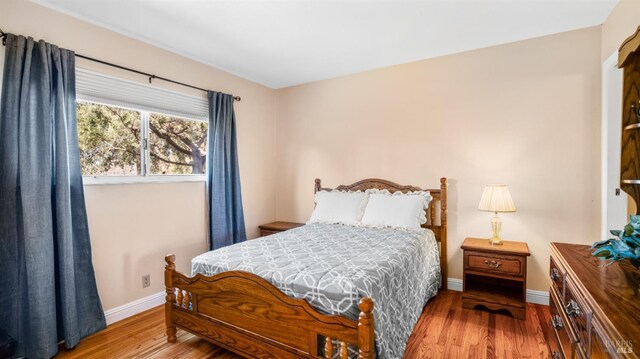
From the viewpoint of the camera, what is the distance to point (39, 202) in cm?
207

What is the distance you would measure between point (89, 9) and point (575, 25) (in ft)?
12.7

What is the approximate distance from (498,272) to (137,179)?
324 cm

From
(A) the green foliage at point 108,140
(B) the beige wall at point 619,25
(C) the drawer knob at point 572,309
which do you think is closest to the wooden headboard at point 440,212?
(B) the beige wall at point 619,25

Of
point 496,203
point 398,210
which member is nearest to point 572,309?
point 496,203

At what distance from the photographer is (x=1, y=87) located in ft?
6.54

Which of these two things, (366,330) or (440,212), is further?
(440,212)

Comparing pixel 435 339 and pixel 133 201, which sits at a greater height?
pixel 133 201

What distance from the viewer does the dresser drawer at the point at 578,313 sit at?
1154 mm

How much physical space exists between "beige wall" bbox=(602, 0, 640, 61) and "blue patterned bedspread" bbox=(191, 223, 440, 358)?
2.01m

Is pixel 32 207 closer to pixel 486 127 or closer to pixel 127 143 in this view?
pixel 127 143

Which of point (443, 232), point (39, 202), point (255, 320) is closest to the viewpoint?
point (255, 320)

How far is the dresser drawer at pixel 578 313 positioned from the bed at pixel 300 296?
814mm

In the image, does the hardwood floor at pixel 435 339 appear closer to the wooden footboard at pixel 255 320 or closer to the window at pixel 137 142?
the wooden footboard at pixel 255 320

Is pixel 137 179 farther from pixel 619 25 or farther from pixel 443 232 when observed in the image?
pixel 619 25
